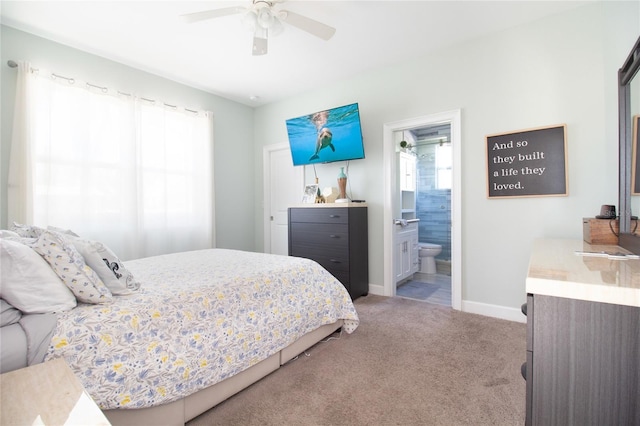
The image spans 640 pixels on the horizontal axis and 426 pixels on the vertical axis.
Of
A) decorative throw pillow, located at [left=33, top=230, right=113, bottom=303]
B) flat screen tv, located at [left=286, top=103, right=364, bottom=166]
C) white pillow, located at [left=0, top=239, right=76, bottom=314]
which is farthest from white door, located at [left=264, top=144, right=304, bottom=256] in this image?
white pillow, located at [left=0, top=239, right=76, bottom=314]

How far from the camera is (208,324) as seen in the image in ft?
5.02

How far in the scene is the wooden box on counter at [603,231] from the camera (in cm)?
164

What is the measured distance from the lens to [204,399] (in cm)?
152

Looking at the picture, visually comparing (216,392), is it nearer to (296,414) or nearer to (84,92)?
(296,414)

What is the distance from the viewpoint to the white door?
4312mm

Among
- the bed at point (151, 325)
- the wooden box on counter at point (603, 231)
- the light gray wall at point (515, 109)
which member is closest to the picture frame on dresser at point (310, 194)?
the light gray wall at point (515, 109)

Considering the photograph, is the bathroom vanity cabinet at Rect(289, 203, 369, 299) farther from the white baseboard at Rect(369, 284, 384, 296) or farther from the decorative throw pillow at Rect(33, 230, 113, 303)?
the decorative throw pillow at Rect(33, 230, 113, 303)

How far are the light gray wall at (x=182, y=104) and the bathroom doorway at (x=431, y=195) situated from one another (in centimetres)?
247

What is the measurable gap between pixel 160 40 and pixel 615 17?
12.4 feet

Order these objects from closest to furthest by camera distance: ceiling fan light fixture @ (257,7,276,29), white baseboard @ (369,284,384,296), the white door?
ceiling fan light fixture @ (257,7,276,29)
white baseboard @ (369,284,384,296)
the white door

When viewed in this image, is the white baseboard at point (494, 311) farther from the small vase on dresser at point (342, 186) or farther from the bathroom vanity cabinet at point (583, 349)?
the bathroom vanity cabinet at point (583, 349)

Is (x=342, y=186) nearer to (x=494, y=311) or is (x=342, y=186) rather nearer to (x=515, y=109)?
(x=515, y=109)

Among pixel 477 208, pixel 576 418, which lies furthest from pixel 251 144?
pixel 576 418

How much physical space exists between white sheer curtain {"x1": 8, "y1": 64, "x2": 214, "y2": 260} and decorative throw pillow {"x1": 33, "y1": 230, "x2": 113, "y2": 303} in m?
1.81
